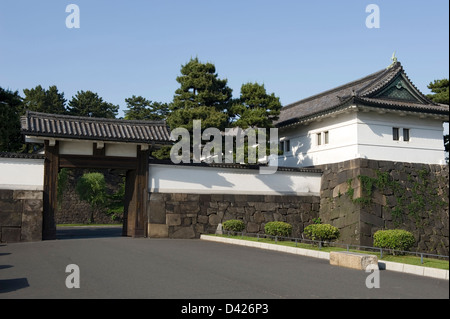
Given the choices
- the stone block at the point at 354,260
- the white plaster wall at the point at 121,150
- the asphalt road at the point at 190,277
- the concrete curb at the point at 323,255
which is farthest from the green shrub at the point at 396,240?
the white plaster wall at the point at 121,150

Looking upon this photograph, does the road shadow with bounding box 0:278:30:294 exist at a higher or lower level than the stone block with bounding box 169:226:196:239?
lower

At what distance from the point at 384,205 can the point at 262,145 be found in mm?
6015

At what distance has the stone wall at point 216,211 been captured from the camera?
19.4 metres

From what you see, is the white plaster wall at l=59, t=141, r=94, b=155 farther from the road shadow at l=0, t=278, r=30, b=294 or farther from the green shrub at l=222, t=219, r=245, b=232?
the road shadow at l=0, t=278, r=30, b=294

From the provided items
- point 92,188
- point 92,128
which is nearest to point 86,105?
point 92,188

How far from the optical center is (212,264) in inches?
443

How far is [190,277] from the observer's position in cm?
928

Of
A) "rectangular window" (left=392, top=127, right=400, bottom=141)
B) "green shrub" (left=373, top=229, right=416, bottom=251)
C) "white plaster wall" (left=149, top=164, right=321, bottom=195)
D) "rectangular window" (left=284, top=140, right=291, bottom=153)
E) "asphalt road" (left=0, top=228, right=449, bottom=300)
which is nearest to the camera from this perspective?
"asphalt road" (left=0, top=228, right=449, bottom=300)

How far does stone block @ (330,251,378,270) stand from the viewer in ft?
35.6

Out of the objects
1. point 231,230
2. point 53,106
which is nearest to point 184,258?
point 231,230

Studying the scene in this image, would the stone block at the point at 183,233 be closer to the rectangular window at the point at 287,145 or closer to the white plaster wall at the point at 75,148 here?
the white plaster wall at the point at 75,148

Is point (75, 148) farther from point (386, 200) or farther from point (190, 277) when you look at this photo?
point (386, 200)

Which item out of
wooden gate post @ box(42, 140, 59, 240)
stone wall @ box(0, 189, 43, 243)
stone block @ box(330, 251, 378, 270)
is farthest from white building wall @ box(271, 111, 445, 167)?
stone wall @ box(0, 189, 43, 243)

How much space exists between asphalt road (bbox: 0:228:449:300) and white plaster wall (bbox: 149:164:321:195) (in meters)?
5.77
